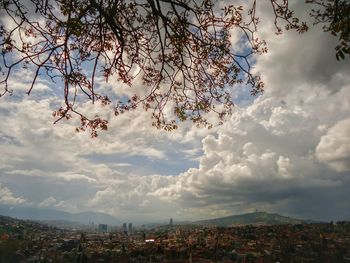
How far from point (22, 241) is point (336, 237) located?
120 metres

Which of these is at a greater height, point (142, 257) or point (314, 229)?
point (314, 229)

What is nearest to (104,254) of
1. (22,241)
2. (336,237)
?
(22,241)

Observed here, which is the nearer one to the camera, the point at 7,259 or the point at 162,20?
the point at 162,20

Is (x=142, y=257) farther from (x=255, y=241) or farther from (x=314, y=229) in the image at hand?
(x=314, y=229)

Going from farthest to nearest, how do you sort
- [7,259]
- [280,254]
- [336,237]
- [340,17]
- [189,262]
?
[336,237], [7,259], [280,254], [189,262], [340,17]

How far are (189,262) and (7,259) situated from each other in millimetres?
63056

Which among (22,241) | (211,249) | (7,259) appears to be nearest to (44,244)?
(22,241)

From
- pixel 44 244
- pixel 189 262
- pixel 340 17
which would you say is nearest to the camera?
pixel 340 17

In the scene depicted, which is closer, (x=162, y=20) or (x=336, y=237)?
(x=162, y=20)

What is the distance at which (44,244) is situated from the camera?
6309 inches

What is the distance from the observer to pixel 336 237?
480 ft

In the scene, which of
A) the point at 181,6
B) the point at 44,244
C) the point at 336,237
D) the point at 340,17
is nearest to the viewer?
the point at 340,17

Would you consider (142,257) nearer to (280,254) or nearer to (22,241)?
(280,254)

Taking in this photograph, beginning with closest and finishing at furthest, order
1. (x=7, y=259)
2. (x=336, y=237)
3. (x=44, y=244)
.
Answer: (x=7, y=259)
(x=336, y=237)
(x=44, y=244)
